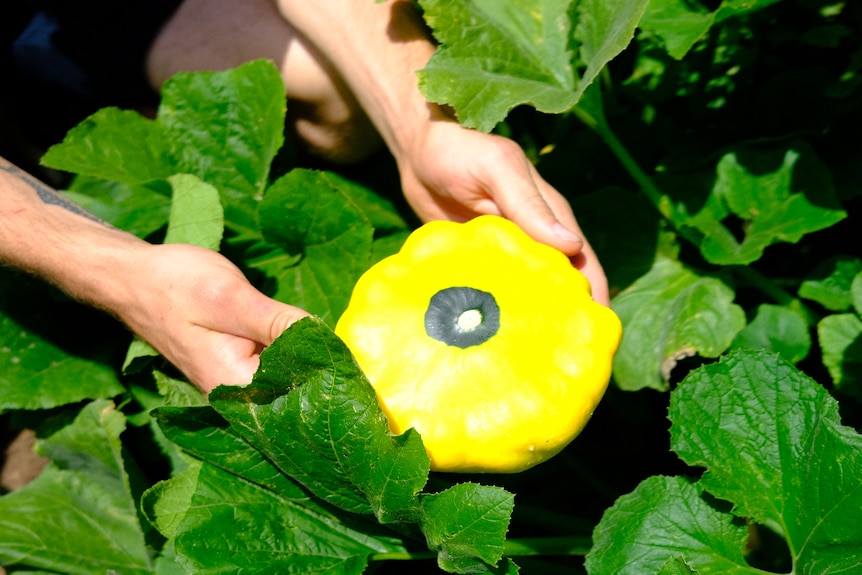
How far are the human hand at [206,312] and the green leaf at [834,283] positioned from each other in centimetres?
116

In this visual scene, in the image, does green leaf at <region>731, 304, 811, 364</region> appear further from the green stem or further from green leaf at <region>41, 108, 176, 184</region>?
green leaf at <region>41, 108, 176, 184</region>

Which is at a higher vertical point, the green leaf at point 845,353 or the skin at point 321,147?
the skin at point 321,147

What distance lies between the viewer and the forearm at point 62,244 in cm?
173

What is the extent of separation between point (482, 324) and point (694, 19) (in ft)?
2.85

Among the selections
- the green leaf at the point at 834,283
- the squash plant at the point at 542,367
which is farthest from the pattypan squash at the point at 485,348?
the green leaf at the point at 834,283

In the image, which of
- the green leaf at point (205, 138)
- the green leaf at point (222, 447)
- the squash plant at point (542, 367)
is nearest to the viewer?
the squash plant at point (542, 367)

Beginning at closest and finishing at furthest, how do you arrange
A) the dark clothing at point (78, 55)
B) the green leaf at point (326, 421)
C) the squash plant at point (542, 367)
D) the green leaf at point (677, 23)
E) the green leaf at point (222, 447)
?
the green leaf at point (326, 421), the squash plant at point (542, 367), the green leaf at point (222, 447), the green leaf at point (677, 23), the dark clothing at point (78, 55)

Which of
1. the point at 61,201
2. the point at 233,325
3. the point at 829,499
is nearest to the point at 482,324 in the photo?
the point at 233,325

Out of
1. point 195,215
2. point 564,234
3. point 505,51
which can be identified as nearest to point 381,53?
point 505,51

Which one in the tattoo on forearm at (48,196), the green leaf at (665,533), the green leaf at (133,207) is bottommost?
the green leaf at (665,533)

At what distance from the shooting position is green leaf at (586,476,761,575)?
4.83ft

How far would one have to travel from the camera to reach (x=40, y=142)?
2.84 metres

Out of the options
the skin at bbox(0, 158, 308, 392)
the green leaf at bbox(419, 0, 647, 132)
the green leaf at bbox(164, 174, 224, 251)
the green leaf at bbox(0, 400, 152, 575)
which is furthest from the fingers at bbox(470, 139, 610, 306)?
the green leaf at bbox(0, 400, 152, 575)

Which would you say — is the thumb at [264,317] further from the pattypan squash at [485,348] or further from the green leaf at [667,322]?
the green leaf at [667,322]
